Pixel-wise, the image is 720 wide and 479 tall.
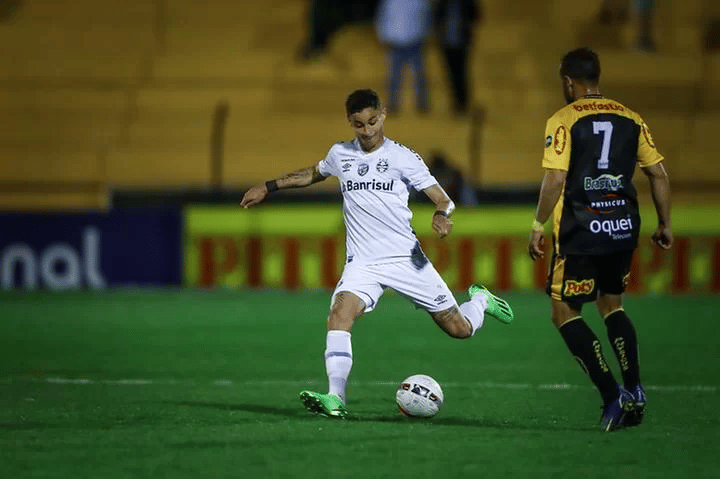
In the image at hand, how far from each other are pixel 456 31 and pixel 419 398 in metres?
14.0

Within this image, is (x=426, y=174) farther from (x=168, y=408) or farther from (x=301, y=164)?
(x=301, y=164)

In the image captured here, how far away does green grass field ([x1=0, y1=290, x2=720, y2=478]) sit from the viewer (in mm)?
6766

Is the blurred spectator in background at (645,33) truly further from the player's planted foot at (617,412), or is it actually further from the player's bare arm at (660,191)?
the player's planted foot at (617,412)

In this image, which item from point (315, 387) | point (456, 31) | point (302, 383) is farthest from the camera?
point (456, 31)

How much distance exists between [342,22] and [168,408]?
16948 millimetres

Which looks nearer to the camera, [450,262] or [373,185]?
[373,185]

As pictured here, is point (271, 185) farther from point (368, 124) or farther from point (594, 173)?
point (594, 173)

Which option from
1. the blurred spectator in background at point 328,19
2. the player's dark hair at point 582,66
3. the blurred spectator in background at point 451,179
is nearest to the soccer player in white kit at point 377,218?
the player's dark hair at point 582,66

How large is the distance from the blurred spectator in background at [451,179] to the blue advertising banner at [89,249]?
3381 mm

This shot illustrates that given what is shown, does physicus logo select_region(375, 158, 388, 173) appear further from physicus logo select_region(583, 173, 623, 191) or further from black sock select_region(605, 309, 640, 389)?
black sock select_region(605, 309, 640, 389)

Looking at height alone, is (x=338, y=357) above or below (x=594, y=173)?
below

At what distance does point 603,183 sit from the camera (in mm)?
7879

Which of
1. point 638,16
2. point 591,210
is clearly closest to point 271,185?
point 591,210

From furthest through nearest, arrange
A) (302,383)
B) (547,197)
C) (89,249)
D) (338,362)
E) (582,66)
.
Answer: (89,249) → (302,383) → (338,362) → (582,66) → (547,197)
